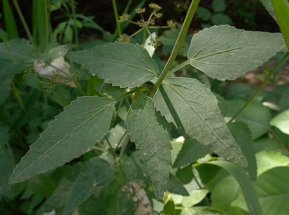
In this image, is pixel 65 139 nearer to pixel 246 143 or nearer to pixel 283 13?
pixel 283 13

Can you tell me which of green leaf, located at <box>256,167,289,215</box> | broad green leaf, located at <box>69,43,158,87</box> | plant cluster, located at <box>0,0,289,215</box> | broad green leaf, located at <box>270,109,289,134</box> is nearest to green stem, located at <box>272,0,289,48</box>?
plant cluster, located at <box>0,0,289,215</box>

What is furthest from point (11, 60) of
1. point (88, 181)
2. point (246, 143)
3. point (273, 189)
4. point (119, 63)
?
point (273, 189)

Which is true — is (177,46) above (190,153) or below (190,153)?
above

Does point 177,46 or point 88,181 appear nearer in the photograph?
point 177,46

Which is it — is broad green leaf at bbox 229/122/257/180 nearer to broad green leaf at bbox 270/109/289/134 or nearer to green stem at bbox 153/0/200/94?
broad green leaf at bbox 270/109/289/134

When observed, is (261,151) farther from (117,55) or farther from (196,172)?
(117,55)
